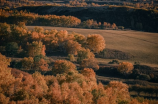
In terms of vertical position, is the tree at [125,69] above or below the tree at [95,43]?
below

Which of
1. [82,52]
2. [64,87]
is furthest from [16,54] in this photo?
[64,87]

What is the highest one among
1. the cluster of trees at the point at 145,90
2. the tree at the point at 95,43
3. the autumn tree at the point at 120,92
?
the tree at the point at 95,43

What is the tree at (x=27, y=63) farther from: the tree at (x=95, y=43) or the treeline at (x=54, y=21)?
the treeline at (x=54, y=21)

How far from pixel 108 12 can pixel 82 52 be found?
108m

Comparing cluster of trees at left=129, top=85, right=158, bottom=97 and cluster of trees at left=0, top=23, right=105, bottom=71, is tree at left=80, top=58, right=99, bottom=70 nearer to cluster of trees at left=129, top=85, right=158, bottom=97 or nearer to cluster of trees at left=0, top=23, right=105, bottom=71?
cluster of trees at left=0, top=23, right=105, bottom=71

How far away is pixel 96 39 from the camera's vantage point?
337 feet

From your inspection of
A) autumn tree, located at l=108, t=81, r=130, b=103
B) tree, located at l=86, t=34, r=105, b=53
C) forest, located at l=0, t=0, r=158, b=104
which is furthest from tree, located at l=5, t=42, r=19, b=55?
autumn tree, located at l=108, t=81, r=130, b=103

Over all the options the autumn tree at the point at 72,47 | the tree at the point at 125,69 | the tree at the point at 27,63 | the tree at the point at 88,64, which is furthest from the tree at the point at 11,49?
the tree at the point at 125,69

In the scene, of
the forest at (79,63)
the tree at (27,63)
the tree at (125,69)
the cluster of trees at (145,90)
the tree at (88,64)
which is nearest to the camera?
the forest at (79,63)

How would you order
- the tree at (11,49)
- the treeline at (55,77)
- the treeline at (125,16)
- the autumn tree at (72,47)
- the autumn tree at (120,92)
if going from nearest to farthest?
the treeline at (55,77), the autumn tree at (120,92), the tree at (11,49), the autumn tree at (72,47), the treeline at (125,16)

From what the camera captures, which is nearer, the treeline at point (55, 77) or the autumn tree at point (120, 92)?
the treeline at point (55, 77)

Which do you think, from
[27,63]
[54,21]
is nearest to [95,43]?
[27,63]

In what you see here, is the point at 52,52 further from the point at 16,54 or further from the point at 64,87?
the point at 64,87

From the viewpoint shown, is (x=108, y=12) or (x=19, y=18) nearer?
(x=19, y=18)
